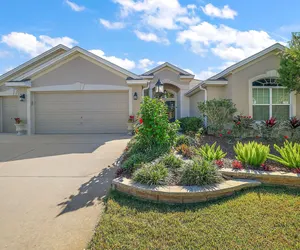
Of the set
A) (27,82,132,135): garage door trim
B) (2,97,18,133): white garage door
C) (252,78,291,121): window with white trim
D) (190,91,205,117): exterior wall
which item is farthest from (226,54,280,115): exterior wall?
(2,97,18,133): white garage door

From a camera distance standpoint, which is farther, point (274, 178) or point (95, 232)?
point (274, 178)

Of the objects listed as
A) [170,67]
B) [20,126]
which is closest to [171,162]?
[20,126]

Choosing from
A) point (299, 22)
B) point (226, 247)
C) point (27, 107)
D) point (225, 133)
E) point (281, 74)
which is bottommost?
point (226, 247)

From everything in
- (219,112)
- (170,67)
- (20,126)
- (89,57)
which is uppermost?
(170,67)

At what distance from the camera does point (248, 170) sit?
14.0 ft

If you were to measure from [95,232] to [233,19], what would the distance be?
37.6 ft

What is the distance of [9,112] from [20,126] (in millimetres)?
3497

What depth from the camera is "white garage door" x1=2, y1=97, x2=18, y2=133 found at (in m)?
14.1

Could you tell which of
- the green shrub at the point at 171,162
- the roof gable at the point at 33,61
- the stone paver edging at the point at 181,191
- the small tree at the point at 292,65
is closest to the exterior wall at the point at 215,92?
the small tree at the point at 292,65

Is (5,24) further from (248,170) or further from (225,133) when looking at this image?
(248,170)

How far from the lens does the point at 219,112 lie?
9.42m

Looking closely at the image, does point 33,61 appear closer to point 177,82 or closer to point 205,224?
point 177,82

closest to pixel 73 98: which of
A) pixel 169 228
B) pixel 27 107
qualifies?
pixel 27 107

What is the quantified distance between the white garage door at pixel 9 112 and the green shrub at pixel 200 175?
14769 millimetres
